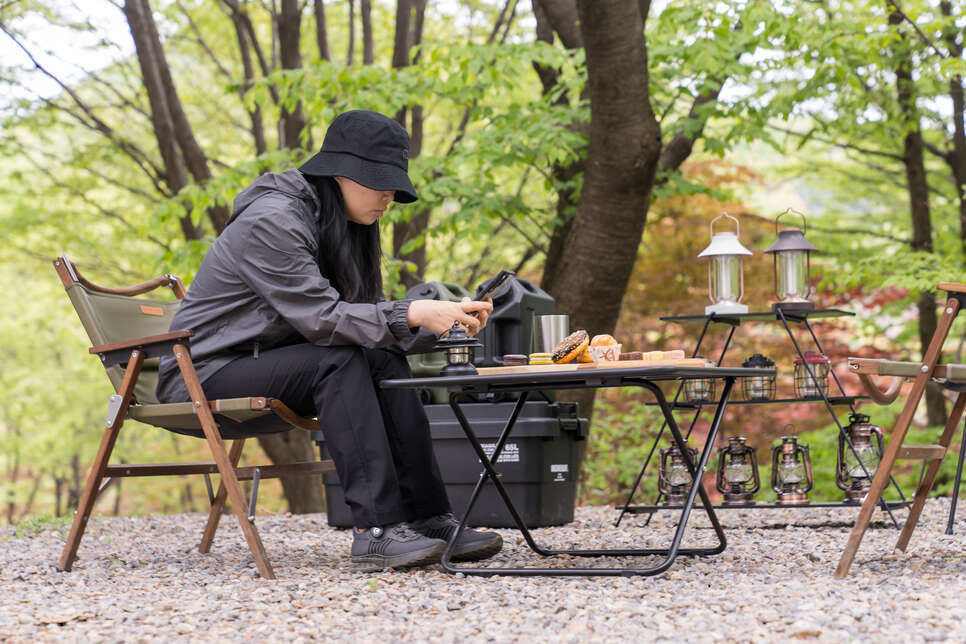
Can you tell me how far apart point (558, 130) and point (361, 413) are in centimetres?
340

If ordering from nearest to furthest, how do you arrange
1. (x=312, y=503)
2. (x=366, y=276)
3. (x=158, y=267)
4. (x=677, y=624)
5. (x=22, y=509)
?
(x=677, y=624), (x=366, y=276), (x=158, y=267), (x=312, y=503), (x=22, y=509)

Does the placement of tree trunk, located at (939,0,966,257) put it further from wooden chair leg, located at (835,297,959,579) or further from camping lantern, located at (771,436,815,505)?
wooden chair leg, located at (835,297,959,579)

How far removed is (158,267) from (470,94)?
2.50 meters

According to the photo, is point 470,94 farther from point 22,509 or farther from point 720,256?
point 22,509

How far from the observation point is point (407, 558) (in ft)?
8.72

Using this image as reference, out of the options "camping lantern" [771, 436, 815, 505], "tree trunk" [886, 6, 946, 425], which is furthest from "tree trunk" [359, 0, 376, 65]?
"camping lantern" [771, 436, 815, 505]

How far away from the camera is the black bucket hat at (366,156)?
2832 mm

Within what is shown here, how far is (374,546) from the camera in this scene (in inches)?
105

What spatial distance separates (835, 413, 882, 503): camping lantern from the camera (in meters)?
3.93

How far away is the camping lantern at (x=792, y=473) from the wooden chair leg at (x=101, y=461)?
2407 mm

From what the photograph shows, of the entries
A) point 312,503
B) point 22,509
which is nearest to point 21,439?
point 22,509

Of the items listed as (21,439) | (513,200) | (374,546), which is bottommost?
(21,439)

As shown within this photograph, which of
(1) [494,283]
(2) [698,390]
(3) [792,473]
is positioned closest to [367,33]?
(2) [698,390]

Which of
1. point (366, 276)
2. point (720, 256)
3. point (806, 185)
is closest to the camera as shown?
point (366, 276)
